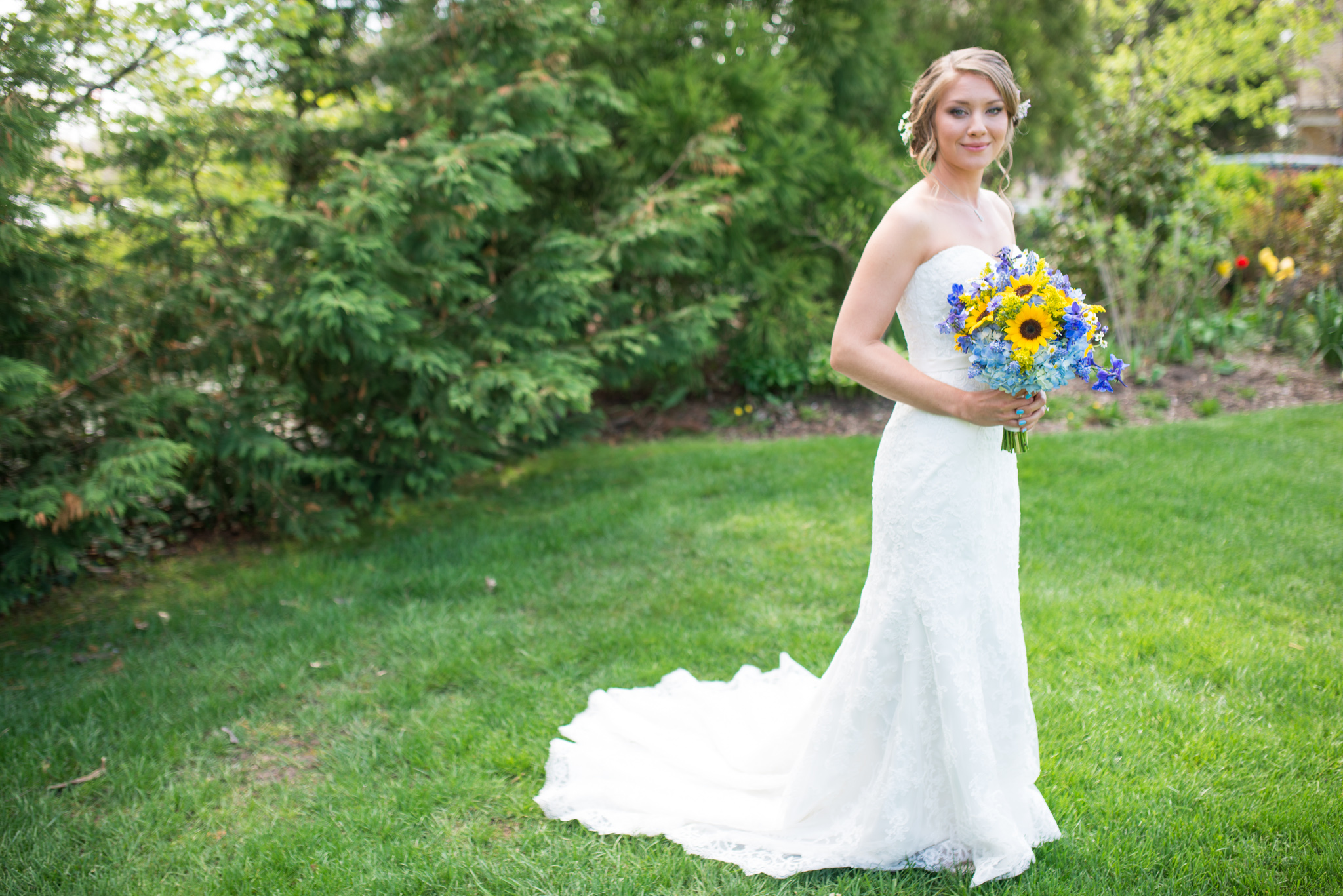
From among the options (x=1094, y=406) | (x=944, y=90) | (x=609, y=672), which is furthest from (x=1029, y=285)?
(x=1094, y=406)

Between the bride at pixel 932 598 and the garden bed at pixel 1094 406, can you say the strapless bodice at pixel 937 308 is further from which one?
the garden bed at pixel 1094 406

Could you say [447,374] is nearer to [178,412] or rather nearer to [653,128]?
[178,412]

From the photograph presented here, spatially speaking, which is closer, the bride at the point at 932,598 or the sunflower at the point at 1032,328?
the sunflower at the point at 1032,328

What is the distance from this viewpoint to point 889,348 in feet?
7.66

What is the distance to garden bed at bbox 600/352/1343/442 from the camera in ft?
22.6

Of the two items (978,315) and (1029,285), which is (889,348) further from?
(1029,285)

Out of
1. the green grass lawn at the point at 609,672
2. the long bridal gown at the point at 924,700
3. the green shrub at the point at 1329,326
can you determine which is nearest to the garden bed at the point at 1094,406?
the green shrub at the point at 1329,326

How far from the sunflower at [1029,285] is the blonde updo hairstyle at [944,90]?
1.37 feet

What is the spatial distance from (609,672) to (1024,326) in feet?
7.99

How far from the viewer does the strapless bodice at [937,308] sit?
2.26 meters

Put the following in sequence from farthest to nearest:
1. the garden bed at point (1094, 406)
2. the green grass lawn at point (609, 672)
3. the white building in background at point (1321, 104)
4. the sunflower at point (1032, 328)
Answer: the white building in background at point (1321, 104) → the garden bed at point (1094, 406) → the green grass lawn at point (609, 672) → the sunflower at point (1032, 328)

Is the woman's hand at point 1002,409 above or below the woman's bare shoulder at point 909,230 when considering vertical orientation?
below

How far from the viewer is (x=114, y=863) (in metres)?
2.67

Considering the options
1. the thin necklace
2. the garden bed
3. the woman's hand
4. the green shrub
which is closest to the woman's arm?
the woman's hand
